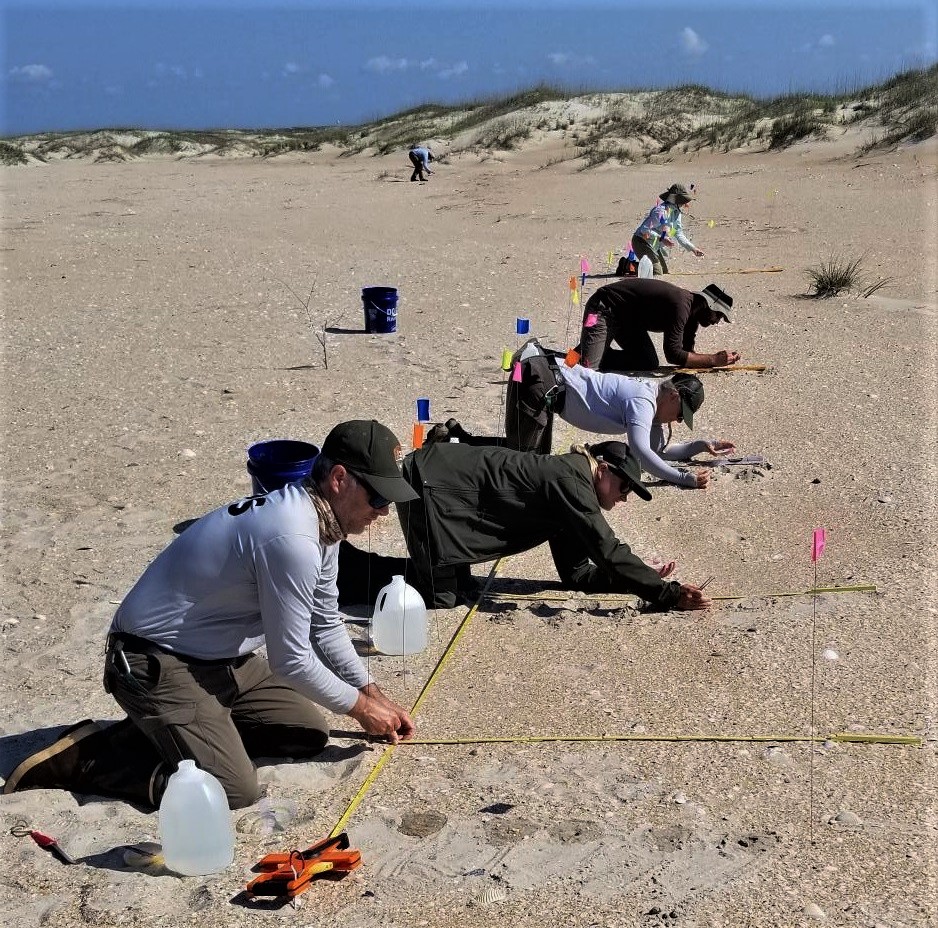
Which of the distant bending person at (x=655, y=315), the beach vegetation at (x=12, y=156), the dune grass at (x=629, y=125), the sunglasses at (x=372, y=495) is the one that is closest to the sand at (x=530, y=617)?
the distant bending person at (x=655, y=315)

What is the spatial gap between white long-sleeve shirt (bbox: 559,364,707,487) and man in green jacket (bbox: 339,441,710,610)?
0.90 meters

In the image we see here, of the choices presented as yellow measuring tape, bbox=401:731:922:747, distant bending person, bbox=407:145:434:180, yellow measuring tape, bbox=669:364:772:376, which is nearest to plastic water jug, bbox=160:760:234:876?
yellow measuring tape, bbox=401:731:922:747

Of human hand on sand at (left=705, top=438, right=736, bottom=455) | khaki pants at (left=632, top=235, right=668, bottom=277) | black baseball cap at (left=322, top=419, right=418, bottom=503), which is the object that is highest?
khaki pants at (left=632, top=235, right=668, bottom=277)

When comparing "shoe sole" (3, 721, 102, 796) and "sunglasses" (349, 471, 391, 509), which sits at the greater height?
"sunglasses" (349, 471, 391, 509)

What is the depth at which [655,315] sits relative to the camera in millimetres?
9156

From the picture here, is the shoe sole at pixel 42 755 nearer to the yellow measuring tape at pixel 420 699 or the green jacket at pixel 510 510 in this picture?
the yellow measuring tape at pixel 420 699

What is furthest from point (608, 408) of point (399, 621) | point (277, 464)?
point (399, 621)

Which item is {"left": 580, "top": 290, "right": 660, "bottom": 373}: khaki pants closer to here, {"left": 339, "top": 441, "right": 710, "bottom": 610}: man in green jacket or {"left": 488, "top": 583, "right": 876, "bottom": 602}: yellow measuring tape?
{"left": 488, "top": 583, "right": 876, "bottom": 602}: yellow measuring tape

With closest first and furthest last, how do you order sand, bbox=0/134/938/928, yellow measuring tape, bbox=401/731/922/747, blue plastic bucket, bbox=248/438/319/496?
1. sand, bbox=0/134/938/928
2. yellow measuring tape, bbox=401/731/922/747
3. blue plastic bucket, bbox=248/438/319/496

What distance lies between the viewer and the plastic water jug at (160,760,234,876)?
3.37 m

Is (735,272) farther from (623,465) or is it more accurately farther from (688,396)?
(623,465)

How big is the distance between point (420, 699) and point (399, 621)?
0.48m

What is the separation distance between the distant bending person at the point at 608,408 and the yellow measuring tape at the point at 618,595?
2.96 feet

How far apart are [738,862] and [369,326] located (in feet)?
25.1
